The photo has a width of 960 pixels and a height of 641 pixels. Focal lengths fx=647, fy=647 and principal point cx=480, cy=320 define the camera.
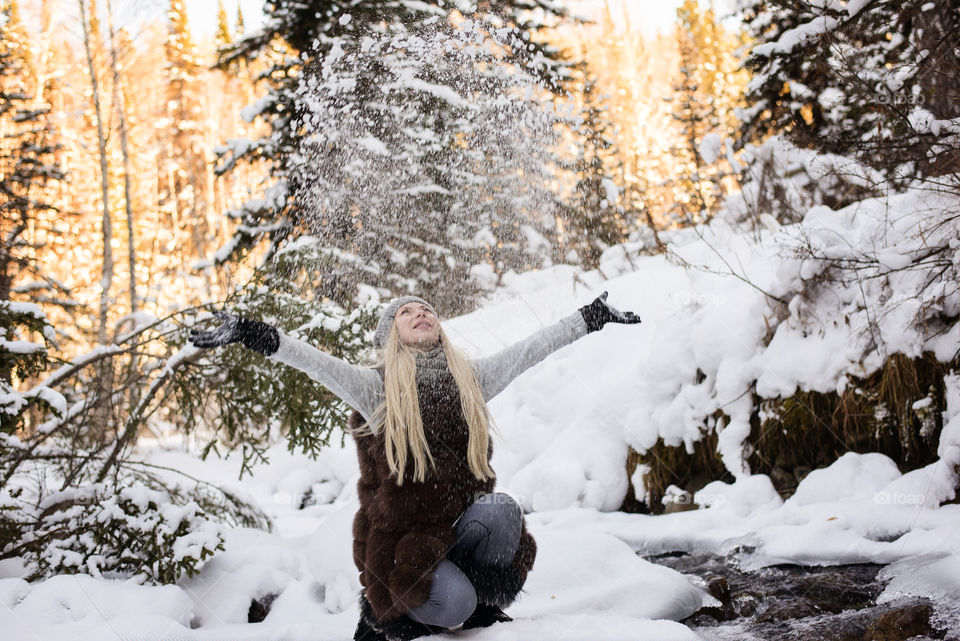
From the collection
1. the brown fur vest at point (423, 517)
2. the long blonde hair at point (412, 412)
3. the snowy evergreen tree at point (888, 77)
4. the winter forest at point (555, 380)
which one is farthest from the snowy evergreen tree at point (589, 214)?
the brown fur vest at point (423, 517)

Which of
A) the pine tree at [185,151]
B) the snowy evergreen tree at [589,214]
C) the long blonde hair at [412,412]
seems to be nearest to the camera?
the long blonde hair at [412,412]

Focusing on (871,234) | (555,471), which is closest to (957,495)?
(871,234)

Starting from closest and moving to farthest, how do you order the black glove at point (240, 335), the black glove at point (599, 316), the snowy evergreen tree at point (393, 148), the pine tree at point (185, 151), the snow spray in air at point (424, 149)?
the black glove at point (240, 335) < the black glove at point (599, 316) < the snowy evergreen tree at point (393, 148) < the snow spray in air at point (424, 149) < the pine tree at point (185, 151)

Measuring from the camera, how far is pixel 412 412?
8.45ft

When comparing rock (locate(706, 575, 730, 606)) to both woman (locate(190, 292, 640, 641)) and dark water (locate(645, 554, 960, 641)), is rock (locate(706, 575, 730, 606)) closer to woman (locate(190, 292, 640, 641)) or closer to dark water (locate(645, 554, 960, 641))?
dark water (locate(645, 554, 960, 641))

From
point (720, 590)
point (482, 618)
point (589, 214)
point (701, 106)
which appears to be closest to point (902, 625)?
point (720, 590)

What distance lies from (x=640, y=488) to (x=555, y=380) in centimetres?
184

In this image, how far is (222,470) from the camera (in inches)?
414

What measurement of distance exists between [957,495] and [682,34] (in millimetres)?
24322

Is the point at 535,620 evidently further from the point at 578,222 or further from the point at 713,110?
the point at 713,110

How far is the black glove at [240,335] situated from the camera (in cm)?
222

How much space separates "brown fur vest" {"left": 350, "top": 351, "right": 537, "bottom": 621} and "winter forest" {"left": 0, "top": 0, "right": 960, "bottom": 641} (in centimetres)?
4

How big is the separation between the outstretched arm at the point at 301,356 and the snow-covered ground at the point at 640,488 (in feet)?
3.34

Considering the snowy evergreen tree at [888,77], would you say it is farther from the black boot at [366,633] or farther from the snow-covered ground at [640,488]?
the black boot at [366,633]
